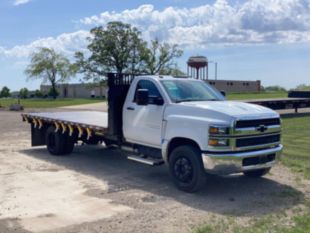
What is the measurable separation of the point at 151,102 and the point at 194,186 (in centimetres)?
195

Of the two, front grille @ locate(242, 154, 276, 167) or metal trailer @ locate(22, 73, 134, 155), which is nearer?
front grille @ locate(242, 154, 276, 167)

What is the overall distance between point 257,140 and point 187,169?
134 centimetres

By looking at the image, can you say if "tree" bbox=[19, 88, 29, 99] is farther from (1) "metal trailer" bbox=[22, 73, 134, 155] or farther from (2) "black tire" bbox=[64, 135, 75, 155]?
(2) "black tire" bbox=[64, 135, 75, 155]

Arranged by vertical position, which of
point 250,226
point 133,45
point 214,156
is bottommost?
point 250,226

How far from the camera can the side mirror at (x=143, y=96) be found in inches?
336

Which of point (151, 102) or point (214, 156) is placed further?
point (151, 102)

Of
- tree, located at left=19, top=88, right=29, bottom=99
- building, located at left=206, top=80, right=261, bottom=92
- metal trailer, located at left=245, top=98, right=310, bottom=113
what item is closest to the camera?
metal trailer, located at left=245, top=98, right=310, bottom=113

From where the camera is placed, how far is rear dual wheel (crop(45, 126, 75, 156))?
11875 mm

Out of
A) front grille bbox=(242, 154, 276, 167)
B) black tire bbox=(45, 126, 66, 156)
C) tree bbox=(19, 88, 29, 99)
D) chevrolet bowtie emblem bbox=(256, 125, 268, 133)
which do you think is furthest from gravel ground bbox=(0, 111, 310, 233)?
tree bbox=(19, 88, 29, 99)

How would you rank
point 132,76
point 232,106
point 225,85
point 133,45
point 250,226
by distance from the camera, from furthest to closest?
1. point 225,85
2. point 133,45
3. point 132,76
4. point 232,106
5. point 250,226

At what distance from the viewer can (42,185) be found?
8375 millimetres

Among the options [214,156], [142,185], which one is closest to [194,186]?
[214,156]

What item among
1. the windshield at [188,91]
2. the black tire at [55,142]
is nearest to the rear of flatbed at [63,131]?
the black tire at [55,142]

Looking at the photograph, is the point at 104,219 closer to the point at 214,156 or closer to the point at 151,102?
the point at 214,156
